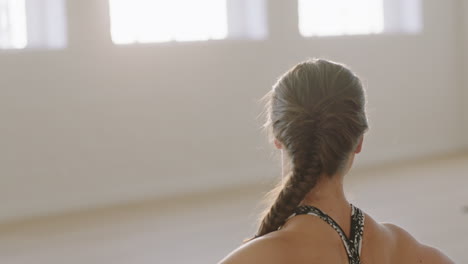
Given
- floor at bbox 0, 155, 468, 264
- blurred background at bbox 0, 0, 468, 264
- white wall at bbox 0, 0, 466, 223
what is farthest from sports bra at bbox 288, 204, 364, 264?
white wall at bbox 0, 0, 466, 223

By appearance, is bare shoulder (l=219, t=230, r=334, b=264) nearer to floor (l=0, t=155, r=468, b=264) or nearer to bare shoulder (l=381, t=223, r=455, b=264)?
bare shoulder (l=381, t=223, r=455, b=264)

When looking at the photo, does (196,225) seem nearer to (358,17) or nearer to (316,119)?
(358,17)

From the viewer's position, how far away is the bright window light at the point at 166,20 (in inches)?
223

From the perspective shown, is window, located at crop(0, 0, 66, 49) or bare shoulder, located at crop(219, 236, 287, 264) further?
window, located at crop(0, 0, 66, 49)

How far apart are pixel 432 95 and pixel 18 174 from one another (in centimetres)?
423

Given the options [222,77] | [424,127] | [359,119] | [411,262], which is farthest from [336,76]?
[424,127]

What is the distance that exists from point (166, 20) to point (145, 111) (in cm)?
74

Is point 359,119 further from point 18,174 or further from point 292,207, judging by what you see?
point 18,174

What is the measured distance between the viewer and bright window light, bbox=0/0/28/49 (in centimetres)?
516

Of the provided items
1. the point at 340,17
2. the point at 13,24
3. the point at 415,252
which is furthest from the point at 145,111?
the point at 415,252

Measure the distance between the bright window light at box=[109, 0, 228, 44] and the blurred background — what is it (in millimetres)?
11

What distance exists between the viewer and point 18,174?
516cm

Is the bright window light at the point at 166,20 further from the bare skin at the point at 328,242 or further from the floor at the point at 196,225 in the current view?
the bare skin at the point at 328,242

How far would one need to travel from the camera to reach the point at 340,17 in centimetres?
Result: 699
